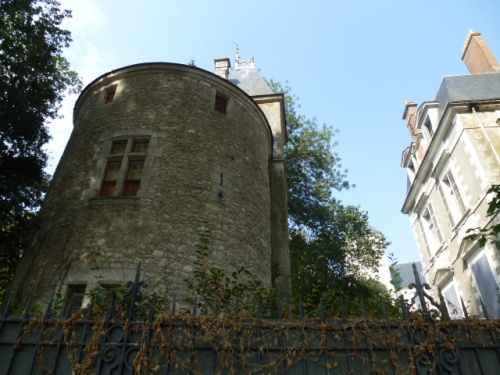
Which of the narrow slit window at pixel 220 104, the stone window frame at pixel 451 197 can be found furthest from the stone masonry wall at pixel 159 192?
the stone window frame at pixel 451 197

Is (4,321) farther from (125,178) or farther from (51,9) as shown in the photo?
(51,9)

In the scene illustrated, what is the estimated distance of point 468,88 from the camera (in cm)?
1199

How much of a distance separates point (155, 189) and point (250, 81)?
1056 cm

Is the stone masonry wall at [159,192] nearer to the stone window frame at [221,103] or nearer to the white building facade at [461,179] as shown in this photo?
the stone window frame at [221,103]

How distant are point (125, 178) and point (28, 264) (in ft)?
7.81

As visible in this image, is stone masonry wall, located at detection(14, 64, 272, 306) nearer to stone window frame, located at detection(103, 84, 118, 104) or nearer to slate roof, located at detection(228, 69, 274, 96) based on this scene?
stone window frame, located at detection(103, 84, 118, 104)

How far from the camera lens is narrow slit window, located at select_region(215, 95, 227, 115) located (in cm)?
888

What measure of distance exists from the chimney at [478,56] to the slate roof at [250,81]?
8652mm

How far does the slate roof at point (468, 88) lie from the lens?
11530 millimetres

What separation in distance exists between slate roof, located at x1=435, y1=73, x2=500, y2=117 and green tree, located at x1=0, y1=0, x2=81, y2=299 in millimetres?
12239

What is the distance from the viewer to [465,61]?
14961 millimetres

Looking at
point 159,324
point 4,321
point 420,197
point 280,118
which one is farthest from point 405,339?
point 420,197

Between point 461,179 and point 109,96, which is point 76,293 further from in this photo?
point 461,179

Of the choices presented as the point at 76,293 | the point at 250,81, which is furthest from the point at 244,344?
the point at 250,81
